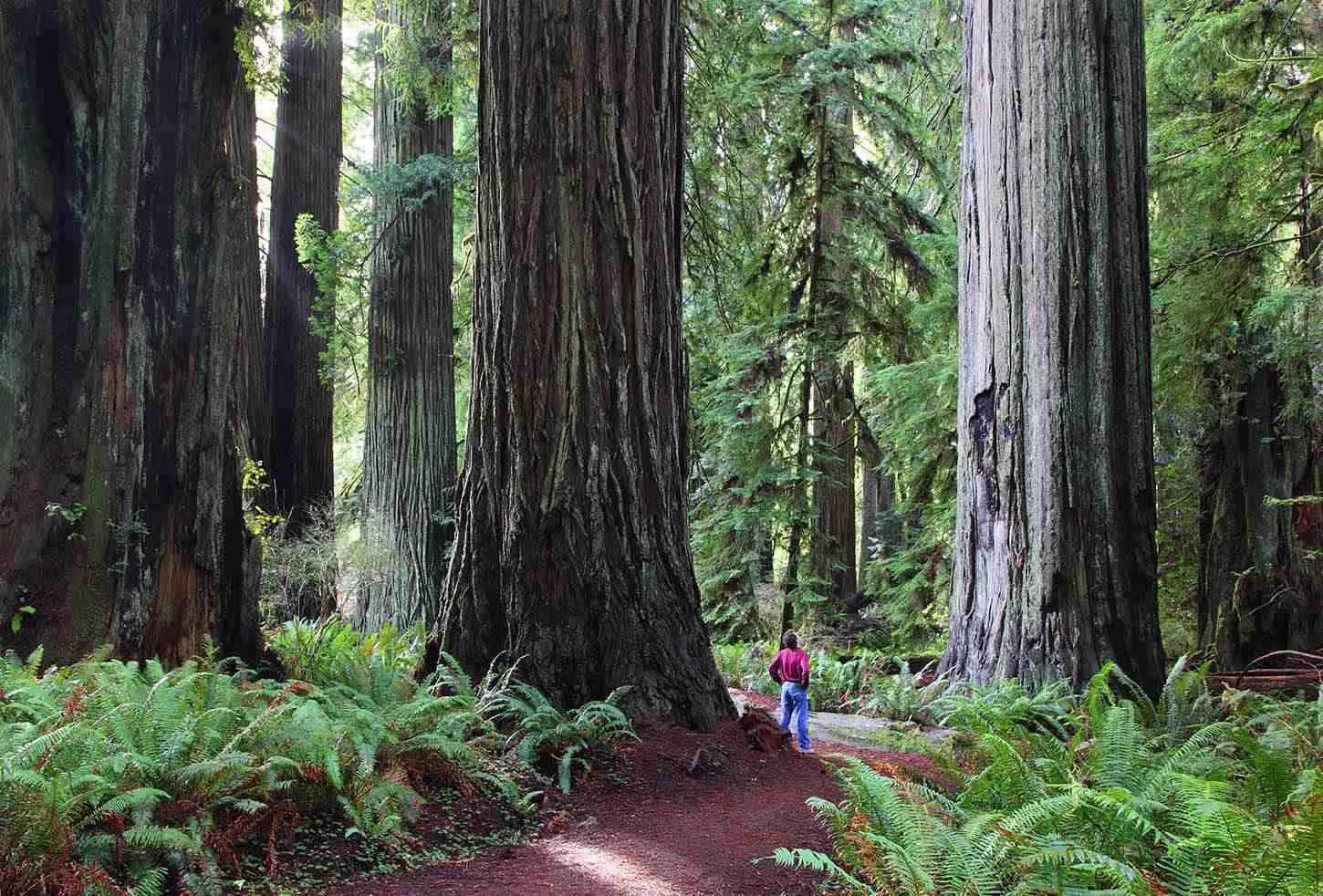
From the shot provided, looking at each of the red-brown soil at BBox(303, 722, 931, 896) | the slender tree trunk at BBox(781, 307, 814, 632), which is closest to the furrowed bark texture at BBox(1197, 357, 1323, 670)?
the slender tree trunk at BBox(781, 307, 814, 632)

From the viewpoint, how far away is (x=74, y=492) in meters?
4.97

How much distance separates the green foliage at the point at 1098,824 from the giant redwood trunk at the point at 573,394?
2017 mm

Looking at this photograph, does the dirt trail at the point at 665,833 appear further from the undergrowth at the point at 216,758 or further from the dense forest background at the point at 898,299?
the dense forest background at the point at 898,299

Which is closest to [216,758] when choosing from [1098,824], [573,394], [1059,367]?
[573,394]

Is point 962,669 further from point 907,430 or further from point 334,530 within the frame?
point 334,530

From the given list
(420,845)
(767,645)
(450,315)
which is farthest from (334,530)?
(420,845)

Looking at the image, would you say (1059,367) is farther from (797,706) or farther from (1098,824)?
(1098,824)

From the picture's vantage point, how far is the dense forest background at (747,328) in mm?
5344

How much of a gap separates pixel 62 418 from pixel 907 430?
9.33 metres

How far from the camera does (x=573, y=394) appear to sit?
18.2ft

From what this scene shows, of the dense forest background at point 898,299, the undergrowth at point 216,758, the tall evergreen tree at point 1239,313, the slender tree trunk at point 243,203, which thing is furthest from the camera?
the dense forest background at point 898,299

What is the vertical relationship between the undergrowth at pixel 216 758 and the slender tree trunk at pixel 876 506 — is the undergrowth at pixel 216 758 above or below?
below

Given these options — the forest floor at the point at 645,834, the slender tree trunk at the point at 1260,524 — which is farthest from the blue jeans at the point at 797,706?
the slender tree trunk at the point at 1260,524

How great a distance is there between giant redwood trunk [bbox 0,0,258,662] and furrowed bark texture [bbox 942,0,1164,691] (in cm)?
532
